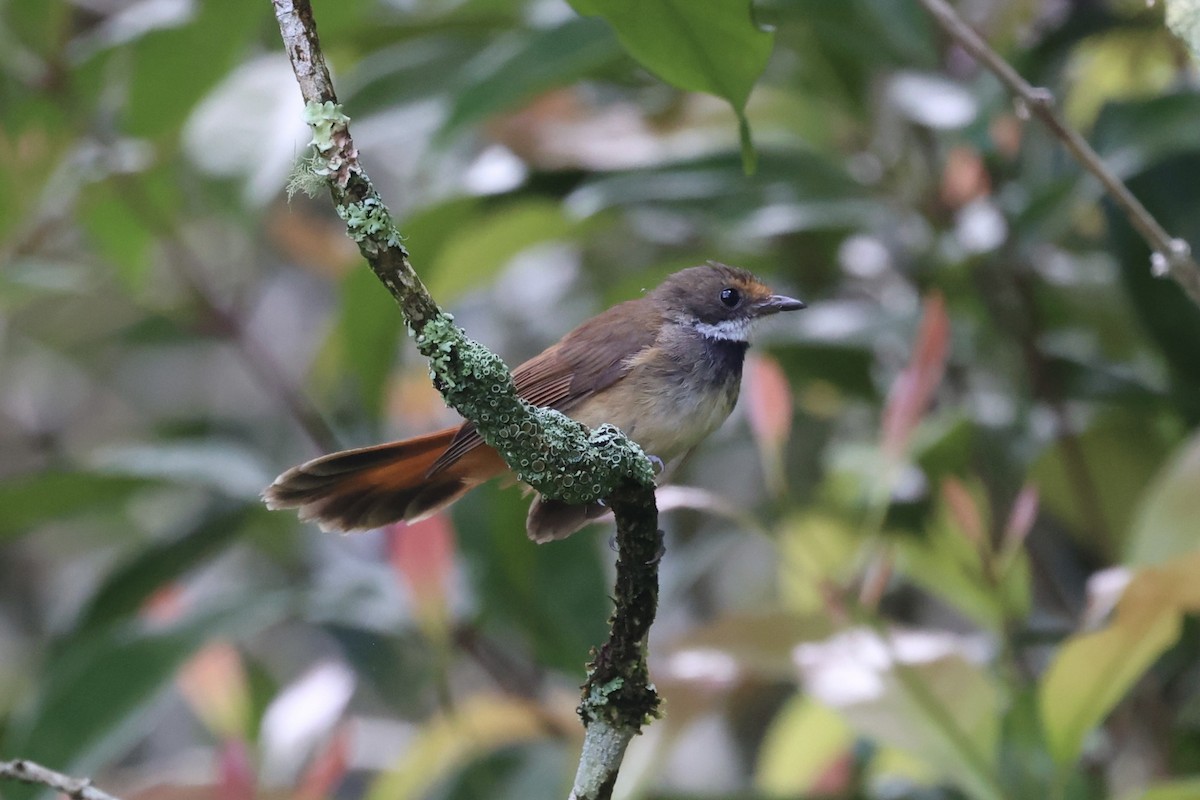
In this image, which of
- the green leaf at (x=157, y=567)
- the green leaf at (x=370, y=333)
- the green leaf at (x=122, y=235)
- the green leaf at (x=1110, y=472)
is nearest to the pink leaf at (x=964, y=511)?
the green leaf at (x=1110, y=472)

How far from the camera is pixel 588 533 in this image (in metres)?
2.97

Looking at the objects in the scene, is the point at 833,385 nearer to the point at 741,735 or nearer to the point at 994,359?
the point at 994,359

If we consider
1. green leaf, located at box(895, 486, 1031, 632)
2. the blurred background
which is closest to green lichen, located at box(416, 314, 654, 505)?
the blurred background

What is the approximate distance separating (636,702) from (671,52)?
0.72m

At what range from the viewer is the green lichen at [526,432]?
115 centimetres

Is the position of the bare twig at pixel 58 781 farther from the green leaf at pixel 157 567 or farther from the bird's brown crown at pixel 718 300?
the green leaf at pixel 157 567

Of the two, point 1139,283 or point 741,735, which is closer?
point 1139,283

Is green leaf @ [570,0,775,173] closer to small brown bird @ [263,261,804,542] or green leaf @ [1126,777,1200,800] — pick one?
small brown bird @ [263,261,804,542]

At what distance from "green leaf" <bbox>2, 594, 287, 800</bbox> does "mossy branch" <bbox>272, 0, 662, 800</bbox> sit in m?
1.57

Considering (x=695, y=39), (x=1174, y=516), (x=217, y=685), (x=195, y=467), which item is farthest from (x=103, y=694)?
(x=1174, y=516)

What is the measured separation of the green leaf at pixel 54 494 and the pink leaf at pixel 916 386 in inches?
Answer: 68.7

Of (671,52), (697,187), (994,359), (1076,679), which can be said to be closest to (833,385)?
(994,359)

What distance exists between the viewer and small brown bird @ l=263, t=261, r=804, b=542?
1.77 metres

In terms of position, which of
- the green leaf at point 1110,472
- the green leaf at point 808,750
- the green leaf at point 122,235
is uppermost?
the green leaf at point 122,235
